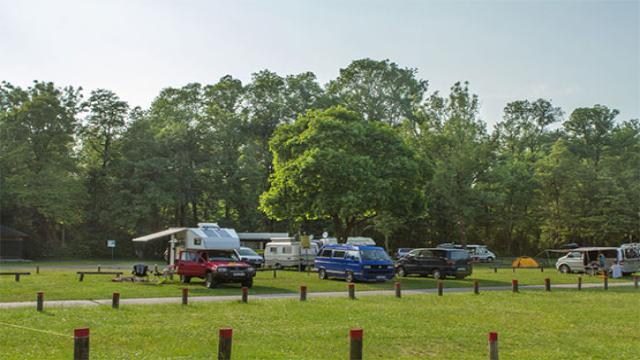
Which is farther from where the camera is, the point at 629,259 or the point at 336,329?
the point at 629,259

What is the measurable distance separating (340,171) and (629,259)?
1904 centimetres

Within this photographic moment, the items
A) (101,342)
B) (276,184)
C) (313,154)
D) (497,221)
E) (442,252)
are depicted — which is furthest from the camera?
(497,221)

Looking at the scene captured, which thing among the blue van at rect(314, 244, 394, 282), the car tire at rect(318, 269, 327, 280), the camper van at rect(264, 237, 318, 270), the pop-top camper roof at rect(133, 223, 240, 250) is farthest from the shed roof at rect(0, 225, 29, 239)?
the blue van at rect(314, 244, 394, 282)

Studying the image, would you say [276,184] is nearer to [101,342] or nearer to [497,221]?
[101,342]

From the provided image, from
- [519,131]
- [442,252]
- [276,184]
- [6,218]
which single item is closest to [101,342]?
[442,252]

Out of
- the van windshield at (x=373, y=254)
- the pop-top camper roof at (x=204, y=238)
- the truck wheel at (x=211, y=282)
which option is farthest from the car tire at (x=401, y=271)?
the truck wheel at (x=211, y=282)

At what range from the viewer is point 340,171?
116ft

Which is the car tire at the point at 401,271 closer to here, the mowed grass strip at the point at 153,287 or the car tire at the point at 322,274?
the mowed grass strip at the point at 153,287

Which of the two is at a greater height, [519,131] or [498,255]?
[519,131]

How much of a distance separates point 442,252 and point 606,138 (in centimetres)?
5098

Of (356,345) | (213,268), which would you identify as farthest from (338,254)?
(356,345)

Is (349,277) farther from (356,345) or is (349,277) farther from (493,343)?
(356,345)

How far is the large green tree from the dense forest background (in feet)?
47.1

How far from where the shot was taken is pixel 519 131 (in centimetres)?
7594
